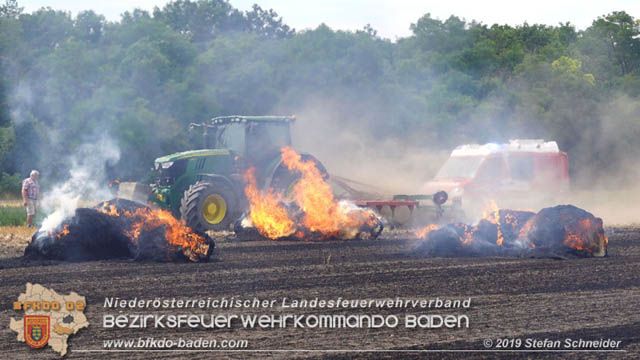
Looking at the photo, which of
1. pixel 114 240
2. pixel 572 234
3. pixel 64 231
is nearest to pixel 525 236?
pixel 572 234

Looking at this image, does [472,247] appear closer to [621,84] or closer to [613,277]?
[613,277]

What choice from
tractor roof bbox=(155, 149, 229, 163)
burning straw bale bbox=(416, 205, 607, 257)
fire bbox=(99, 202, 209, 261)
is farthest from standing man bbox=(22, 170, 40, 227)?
burning straw bale bbox=(416, 205, 607, 257)

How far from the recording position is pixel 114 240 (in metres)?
14.6

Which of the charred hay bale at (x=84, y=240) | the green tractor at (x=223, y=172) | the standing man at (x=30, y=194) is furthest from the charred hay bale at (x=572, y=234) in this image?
Result: the standing man at (x=30, y=194)

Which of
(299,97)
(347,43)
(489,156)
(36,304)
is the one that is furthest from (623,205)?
(36,304)

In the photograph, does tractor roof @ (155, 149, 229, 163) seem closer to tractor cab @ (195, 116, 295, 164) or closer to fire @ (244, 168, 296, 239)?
tractor cab @ (195, 116, 295, 164)

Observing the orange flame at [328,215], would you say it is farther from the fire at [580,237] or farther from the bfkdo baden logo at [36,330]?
the bfkdo baden logo at [36,330]

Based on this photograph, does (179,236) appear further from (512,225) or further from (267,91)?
(267,91)

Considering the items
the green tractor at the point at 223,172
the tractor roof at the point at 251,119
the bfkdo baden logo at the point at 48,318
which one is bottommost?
the bfkdo baden logo at the point at 48,318

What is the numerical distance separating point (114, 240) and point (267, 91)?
2286 cm

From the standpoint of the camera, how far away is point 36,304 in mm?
9852

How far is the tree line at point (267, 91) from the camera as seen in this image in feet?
104

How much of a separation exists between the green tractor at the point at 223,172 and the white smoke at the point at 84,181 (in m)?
2.24

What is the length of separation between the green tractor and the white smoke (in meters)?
2.24
